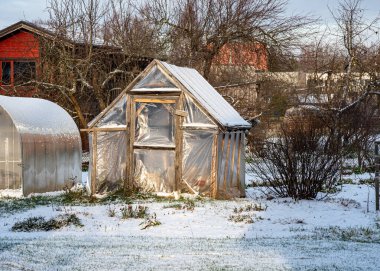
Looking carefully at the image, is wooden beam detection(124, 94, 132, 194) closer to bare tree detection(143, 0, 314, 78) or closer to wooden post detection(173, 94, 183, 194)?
wooden post detection(173, 94, 183, 194)

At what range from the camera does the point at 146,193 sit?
1683cm

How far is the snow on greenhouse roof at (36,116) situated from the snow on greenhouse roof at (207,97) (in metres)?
4.13

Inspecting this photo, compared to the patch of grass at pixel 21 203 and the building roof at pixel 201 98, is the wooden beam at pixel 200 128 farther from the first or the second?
the patch of grass at pixel 21 203

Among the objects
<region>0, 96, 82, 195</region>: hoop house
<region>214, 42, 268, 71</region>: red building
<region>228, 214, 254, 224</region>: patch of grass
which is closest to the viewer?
<region>228, 214, 254, 224</region>: patch of grass

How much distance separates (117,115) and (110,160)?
1241 millimetres

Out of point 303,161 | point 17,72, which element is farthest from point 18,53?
point 303,161

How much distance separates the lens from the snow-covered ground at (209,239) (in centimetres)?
915

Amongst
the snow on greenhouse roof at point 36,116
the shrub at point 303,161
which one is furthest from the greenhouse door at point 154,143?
the snow on greenhouse roof at point 36,116

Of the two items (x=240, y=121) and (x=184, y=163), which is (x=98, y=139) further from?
(x=240, y=121)

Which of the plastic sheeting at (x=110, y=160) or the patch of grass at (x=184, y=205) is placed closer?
the patch of grass at (x=184, y=205)

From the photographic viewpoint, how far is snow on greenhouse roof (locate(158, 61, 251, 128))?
16.5 m

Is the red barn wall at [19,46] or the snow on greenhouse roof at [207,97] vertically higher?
the red barn wall at [19,46]

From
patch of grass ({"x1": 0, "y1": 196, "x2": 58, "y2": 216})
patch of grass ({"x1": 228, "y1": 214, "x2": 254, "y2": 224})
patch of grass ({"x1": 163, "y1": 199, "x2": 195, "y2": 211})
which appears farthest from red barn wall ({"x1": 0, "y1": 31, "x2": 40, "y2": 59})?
patch of grass ({"x1": 228, "y1": 214, "x2": 254, "y2": 224})

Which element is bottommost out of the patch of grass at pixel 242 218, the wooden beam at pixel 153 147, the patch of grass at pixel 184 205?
the patch of grass at pixel 184 205
